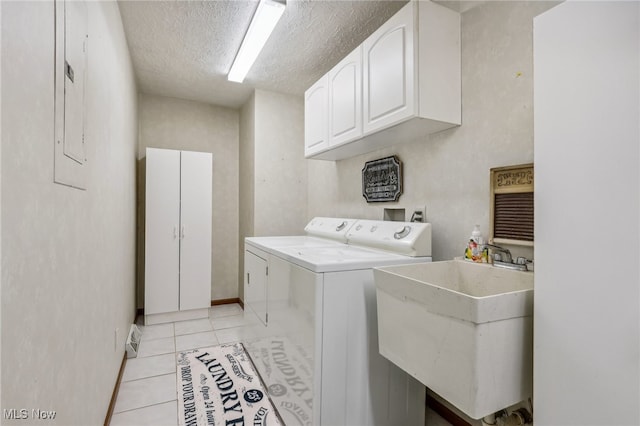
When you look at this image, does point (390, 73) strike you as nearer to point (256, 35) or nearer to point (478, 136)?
point (478, 136)

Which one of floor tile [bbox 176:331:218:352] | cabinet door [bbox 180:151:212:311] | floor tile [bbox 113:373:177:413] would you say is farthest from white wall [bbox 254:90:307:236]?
floor tile [bbox 113:373:177:413]

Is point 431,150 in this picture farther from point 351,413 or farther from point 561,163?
point 351,413

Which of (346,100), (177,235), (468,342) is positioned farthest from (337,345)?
(177,235)

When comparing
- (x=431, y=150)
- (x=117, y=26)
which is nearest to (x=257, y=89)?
(x=117, y=26)

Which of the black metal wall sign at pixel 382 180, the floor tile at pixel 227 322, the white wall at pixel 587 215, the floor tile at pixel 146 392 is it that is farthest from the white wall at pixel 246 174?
the white wall at pixel 587 215

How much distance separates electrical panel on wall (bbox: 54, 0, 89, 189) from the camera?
3.27 ft

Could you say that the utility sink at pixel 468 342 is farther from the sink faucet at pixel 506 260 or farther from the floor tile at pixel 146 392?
the floor tile at pixel 146 392

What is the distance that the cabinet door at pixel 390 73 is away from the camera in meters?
1.67

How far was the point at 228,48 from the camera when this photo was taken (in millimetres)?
2621

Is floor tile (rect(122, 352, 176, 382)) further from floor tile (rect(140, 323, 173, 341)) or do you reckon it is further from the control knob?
the control knob

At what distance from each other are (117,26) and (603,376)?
2.98 meters

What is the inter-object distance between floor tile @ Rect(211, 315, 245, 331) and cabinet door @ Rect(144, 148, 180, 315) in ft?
1.53

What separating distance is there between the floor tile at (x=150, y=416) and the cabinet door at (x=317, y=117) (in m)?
2.10

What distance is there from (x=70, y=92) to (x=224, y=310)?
3.19 metres
